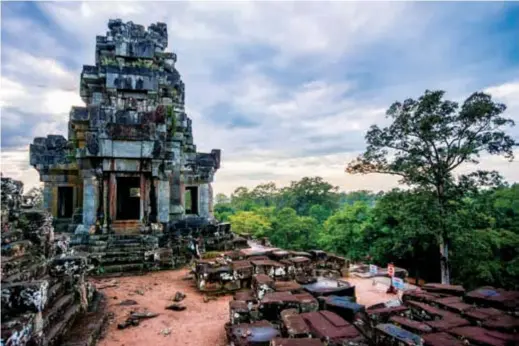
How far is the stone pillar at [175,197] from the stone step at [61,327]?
7606 millimetres

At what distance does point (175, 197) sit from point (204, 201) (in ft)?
5.61

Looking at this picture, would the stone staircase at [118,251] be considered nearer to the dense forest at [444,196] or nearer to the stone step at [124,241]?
the stone step at [124,241]

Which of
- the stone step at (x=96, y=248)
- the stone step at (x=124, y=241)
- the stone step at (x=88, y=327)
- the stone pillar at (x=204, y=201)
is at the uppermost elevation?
the stone pillar at (x=204, y=201)

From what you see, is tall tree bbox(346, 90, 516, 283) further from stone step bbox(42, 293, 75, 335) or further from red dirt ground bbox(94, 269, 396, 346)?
stone step bbox(42, 293, 75, 335)

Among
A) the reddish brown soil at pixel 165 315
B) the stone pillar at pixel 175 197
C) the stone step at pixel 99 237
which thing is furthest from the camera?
the stone pillar at pixel 175 197

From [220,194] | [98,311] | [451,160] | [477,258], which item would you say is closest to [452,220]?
[451,160]

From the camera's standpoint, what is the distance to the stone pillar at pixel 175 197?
40.4 ft

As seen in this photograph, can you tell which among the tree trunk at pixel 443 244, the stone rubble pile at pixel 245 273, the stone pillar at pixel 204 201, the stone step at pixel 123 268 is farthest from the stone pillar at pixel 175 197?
the tree trunk at pixel 443 244

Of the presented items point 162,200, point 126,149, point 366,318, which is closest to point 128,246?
point 162,200

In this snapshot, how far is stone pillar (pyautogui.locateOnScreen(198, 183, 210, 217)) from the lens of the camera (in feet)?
45.5

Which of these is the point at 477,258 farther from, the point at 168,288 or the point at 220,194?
the point at 220,194

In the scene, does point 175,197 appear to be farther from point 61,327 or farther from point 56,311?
point 61,327

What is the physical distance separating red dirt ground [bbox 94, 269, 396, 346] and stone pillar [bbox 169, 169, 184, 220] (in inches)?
168

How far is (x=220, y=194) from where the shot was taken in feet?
271
